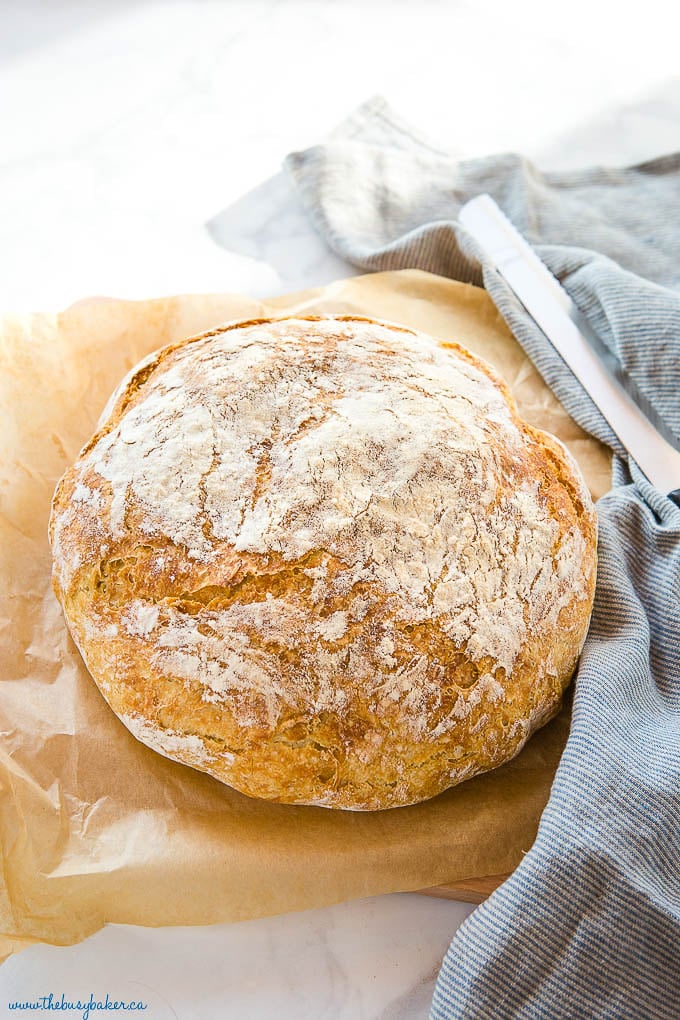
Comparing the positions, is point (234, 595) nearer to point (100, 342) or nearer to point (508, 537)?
point (508, 537)

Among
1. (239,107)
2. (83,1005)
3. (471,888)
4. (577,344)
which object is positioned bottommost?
(471,888)

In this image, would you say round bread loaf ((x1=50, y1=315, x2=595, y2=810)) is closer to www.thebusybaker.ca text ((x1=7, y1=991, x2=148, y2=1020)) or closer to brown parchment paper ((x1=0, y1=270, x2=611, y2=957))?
brown parchment paper ((x1=0, y1=270, x2=611, y2=957))

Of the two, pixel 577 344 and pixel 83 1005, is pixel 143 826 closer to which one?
pixel 83 1005

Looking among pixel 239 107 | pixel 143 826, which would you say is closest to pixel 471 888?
pixel 143 826

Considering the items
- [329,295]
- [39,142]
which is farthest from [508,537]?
[39,142]

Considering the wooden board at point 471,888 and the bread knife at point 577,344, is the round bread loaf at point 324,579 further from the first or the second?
the bread knife at point 577,344

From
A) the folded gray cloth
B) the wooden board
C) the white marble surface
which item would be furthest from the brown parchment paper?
the white marble surface
